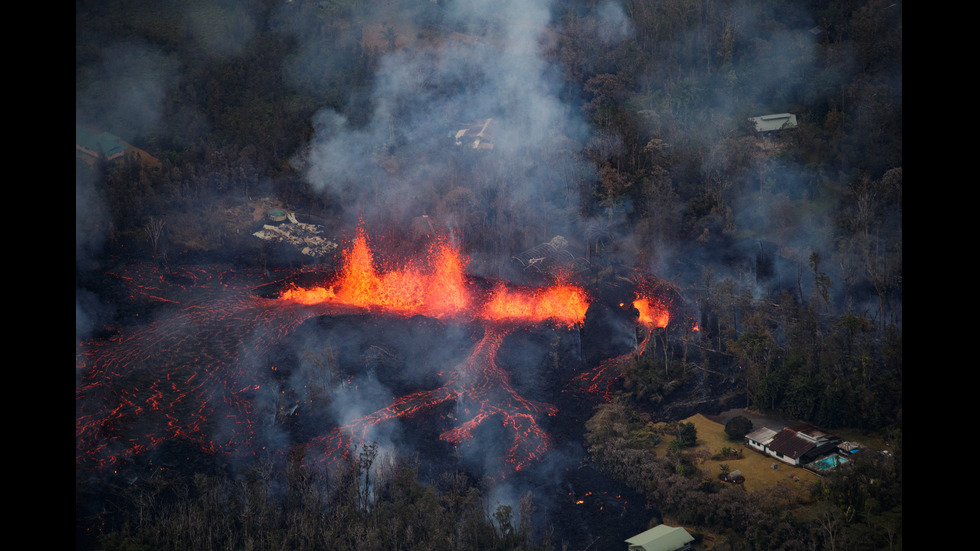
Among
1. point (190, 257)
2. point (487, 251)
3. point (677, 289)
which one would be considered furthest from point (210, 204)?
point (677, 289)

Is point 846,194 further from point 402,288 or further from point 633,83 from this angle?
point 402,288

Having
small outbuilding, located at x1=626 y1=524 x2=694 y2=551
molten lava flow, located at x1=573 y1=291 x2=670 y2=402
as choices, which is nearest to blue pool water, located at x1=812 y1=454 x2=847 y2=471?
small outbuilding, located at x1=626 y1=524 x2=694 y2=551

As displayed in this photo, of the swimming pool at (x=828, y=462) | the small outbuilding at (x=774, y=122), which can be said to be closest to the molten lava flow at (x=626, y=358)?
the swimming pool at (x=828, y=462)

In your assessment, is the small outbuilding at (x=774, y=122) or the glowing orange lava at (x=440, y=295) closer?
the glowing orange lava at (x=440, y=295)

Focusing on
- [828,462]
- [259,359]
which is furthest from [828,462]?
[259,359]

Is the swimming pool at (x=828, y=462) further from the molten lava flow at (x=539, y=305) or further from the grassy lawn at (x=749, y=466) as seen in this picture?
the molten lava flow at (x=539, y=305)

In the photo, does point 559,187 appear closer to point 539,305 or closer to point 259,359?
point 539,305

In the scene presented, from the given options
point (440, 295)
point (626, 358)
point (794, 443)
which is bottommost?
point (794, 443)

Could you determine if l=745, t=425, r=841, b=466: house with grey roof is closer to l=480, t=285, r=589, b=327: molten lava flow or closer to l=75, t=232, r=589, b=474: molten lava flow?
l=75, t=232, r=589, b=474: molten lava flow
